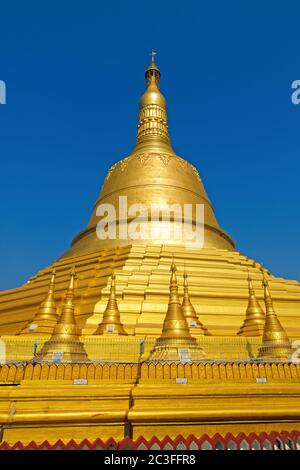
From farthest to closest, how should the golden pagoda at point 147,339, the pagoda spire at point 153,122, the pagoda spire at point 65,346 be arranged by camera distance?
the pagoda spire at point 153,122, the pagoda spire at point 65,346, the golden pagoda at point 147,339

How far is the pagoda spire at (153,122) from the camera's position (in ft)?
76.6

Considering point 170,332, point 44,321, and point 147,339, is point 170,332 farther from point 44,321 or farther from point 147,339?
point 44,321

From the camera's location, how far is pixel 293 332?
35.3 feet

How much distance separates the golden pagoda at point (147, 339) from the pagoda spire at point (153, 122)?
4.07 metres

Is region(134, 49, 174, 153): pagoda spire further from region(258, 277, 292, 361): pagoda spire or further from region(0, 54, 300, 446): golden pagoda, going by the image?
region(258, 277, 292, 361): pagoda spire

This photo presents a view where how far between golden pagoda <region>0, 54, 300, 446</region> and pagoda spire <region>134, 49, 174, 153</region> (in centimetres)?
407

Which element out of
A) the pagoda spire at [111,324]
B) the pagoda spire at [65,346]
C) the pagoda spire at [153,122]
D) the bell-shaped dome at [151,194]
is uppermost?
the pagoda spire at [153,122]

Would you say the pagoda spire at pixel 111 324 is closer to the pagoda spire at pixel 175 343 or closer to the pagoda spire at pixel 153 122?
the pagoda spire at pixel 175 343

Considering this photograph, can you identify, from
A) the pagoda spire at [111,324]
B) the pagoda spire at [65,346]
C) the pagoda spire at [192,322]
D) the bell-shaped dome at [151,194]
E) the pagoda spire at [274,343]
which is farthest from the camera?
the bell-shaped dome at [151,194]

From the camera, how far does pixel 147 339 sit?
931cm

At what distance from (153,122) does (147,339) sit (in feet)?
63.0

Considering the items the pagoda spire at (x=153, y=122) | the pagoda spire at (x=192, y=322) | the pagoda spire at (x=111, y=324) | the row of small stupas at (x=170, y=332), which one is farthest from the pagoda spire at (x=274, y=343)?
the pagoda spire at (x=153, y=122)

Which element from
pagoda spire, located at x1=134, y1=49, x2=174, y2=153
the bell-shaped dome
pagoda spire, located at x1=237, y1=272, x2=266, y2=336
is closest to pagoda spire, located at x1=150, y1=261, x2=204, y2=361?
pagoda spire, located at x1=237, y1=272, x2=266, y2=336

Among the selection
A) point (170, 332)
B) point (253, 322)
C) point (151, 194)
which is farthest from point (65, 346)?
point (151, 194)
